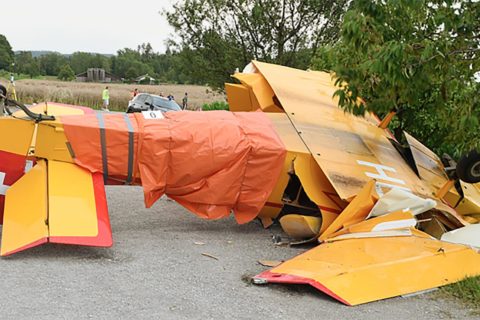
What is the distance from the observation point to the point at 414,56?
5.28 metres

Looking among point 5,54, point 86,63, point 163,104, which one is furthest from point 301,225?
point 86,63

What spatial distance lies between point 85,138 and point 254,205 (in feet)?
6.66

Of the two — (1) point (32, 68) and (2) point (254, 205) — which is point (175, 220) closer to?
(2) point (254, 205)

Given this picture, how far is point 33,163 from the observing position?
18.1ft

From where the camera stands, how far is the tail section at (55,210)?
4.93 metres

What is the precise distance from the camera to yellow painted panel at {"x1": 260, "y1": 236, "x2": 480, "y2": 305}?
4523mm

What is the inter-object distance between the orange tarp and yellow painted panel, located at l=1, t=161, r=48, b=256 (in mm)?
463

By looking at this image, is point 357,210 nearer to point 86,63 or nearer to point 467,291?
point 467,291

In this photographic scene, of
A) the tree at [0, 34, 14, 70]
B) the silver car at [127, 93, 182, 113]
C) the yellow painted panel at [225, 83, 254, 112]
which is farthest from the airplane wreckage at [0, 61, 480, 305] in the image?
the tree at [0, 34, 14, 70]

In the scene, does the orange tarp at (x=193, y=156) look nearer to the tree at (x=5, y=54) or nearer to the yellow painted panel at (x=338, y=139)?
the yellow painted panel at (x=338, y=139)

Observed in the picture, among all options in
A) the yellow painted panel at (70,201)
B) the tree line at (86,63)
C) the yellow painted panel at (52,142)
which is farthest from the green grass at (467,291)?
the tree line at (86,63)

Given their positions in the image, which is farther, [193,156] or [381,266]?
[193,156]

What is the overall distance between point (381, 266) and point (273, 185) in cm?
190

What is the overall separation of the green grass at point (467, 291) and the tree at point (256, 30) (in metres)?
18.9
